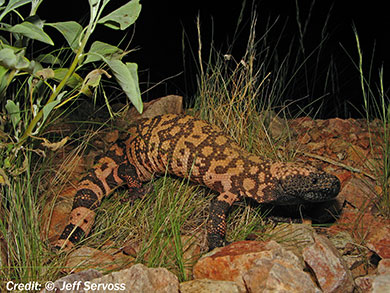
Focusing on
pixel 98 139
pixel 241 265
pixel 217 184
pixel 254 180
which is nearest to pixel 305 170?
pixel 254 180

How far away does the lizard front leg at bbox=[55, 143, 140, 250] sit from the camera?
8.95 feet

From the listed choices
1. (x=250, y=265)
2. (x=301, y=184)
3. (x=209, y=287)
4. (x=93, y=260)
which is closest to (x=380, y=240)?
(x=301, y=184)

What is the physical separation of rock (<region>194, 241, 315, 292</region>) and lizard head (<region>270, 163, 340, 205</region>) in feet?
2.07

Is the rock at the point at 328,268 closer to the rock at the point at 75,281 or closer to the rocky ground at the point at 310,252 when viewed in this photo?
the rocky ground at the point at 310,252

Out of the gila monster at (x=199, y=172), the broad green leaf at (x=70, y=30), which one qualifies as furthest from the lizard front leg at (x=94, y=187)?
the broad green leaf at (x=70, y=30)

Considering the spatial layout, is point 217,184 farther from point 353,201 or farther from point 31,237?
point 31,237

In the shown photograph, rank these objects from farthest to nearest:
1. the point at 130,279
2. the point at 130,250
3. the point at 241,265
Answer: the point at 130,250 < the point at 241,265 < the point at 130,279

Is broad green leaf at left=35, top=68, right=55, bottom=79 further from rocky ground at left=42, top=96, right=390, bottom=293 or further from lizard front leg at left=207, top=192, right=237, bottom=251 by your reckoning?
lizard front leg at left=207, top=192, right=237, bottom=251

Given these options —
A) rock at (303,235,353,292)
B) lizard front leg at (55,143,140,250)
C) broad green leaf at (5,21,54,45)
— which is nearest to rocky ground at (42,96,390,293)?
rock at (303,235,353,292)

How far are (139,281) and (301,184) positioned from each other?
1.29 meters

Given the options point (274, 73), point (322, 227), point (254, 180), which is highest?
point (274, 73)

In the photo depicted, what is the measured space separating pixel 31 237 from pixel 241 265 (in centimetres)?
110

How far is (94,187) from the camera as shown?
3.01m

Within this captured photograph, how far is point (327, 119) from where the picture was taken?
406cm
